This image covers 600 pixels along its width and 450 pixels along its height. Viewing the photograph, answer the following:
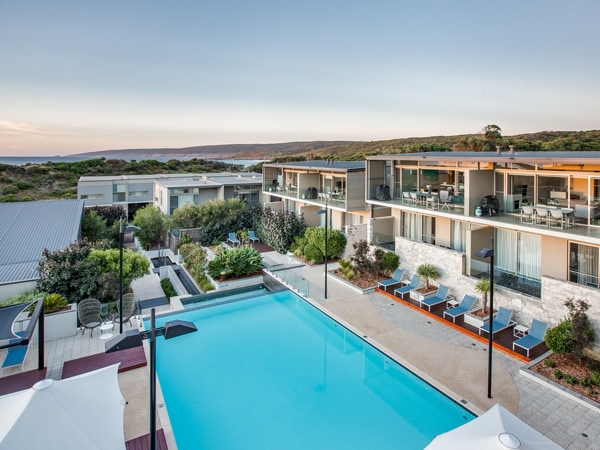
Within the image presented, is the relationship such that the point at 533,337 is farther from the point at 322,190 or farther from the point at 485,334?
the point at 322,190

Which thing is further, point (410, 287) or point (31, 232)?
point (31, 232)

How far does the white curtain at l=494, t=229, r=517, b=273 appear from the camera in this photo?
14.4 meters

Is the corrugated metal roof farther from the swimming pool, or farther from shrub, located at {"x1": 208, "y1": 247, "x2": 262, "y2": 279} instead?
the swimming pool

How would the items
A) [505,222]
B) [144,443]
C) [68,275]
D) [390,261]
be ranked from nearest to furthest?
[144,443], [505,222], [68,275], [390,261]

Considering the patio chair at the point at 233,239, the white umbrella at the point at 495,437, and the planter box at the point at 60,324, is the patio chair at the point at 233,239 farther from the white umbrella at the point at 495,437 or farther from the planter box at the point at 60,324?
the white umbrella at the point at 495,437

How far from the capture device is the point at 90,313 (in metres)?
13.4

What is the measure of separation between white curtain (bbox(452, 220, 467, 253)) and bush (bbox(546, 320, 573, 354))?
18.1 feet

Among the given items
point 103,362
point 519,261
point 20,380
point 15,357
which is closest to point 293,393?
point 103,362

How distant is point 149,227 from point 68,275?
1266 centimetres

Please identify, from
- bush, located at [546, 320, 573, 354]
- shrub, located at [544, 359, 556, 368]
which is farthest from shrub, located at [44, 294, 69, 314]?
bush, located at [546, 320, 573, 354]

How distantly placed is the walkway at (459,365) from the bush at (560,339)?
3.54 feet

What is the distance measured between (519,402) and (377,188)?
1223 centimetres

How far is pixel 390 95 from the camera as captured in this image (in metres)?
30.0

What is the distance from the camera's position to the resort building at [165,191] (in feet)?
102
